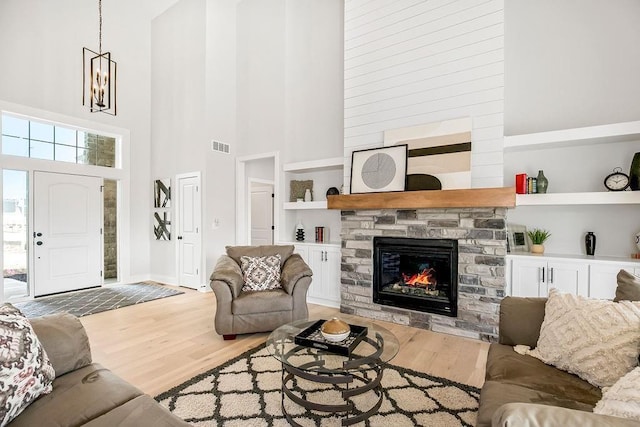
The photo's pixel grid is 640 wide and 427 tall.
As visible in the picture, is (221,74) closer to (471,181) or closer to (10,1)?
(10,1)

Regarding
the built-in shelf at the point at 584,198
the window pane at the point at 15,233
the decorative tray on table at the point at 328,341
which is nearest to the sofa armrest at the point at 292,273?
the decorative tray on table at the point at 328,341

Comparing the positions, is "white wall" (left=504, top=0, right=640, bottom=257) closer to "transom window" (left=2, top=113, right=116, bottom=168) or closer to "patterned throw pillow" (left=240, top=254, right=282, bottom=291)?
"patterned throw pillow" (left=240, top=254, right=282, bottom=291)

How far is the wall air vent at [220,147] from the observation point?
5.46 m

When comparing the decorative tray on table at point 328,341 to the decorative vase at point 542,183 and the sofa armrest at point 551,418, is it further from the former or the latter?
the decorative vase at point 542,183

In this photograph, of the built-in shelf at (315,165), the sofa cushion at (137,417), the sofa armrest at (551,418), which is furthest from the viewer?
the built-in shelf at (315,165)

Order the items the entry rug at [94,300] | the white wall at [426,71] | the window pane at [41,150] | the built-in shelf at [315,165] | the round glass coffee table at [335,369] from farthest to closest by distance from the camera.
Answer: the window pane at [41,150], the built-in shelf at [315,165], the entry rug at [94,300], the white wall at [426,71], the round glass coffee table at [335,369]

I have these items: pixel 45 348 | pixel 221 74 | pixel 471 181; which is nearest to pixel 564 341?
pixel 471 181

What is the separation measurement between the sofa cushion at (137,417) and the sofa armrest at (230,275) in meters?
1.87

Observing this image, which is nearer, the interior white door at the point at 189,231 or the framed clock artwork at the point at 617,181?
the framed clock artwork at the point at 617,181

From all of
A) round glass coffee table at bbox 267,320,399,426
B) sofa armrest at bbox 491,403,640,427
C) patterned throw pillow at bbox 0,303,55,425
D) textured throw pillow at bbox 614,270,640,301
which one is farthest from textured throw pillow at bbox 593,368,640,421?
patterned throw pillow at bbox 0,303,55,425

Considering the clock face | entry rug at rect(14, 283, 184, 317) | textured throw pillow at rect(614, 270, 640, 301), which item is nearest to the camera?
textured throw pillow at rect(614, 270, 640, 301)

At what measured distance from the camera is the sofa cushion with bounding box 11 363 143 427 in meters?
1.22

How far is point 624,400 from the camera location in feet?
3.35

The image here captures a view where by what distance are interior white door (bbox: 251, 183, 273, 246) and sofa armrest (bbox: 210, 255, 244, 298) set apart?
3.20 m
